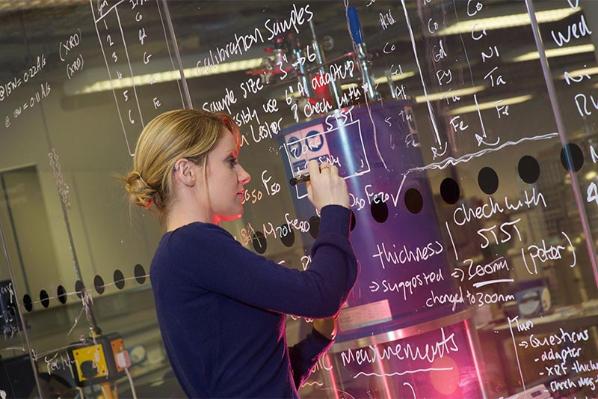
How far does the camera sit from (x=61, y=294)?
3828 mm

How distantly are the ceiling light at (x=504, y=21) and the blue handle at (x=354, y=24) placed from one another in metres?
0.26

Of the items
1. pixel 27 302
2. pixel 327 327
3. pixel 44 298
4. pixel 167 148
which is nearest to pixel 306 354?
pixel 327 327

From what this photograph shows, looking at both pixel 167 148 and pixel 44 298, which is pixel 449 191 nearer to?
pixel 167 148

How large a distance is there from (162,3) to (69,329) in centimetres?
145

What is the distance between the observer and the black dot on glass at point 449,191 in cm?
224

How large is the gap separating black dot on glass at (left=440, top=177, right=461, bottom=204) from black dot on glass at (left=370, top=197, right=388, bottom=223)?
0.20 m

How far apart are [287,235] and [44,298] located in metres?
1.60

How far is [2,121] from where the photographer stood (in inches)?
161

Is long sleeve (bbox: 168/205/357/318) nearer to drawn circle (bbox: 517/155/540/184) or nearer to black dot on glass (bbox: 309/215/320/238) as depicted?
drawn circle (bbox: 517/155/540/184)

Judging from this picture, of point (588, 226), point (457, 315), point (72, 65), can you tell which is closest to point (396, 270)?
point (457, 315)

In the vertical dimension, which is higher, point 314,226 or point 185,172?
point 185,172

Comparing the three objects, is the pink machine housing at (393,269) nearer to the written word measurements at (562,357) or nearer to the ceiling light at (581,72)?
the written word measurements at (562,357)

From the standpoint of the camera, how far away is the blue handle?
240cm

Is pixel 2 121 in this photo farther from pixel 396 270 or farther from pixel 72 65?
pixel 396 270
